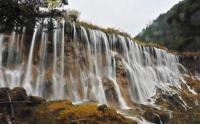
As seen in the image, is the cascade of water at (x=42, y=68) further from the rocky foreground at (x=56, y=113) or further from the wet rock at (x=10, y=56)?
the rocky foreground at (x=56, y=113)

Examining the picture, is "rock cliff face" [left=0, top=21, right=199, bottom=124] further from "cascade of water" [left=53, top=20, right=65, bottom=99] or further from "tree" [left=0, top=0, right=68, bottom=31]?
"tree" [left=0, top=0, right=68, bottom=31]

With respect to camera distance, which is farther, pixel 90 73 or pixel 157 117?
pixel 90 73

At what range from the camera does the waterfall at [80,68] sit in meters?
25.9

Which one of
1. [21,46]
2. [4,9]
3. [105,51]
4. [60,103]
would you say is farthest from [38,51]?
[4,9]

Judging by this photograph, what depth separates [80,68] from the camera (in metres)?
28.6

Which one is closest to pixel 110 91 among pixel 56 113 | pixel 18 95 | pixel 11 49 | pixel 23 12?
pixel 11 49

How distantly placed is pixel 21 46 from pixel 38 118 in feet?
35.6

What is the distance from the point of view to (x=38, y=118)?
56.1 feet

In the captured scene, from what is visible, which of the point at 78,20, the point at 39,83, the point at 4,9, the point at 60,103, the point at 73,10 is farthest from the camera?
the point at 73,10

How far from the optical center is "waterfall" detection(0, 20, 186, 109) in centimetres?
2586

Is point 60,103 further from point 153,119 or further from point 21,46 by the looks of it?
point 21,46

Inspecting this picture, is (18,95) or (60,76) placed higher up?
(60,76)

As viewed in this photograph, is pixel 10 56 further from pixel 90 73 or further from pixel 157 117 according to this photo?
pixel 157 117

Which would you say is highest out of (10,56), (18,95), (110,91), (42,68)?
(10,56)
